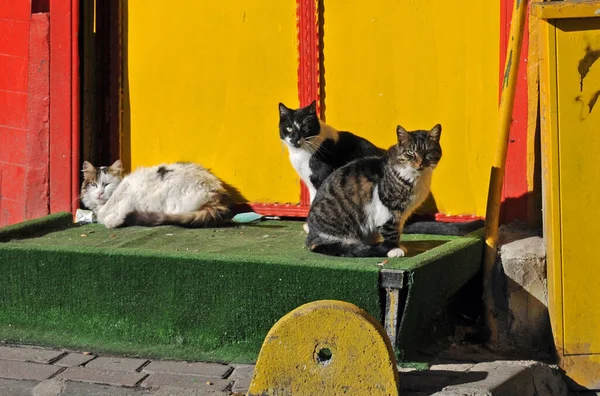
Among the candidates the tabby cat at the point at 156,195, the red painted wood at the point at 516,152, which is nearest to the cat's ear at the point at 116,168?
the tabby cat at the point at 156,195

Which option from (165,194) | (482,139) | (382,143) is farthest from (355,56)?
(165,194)

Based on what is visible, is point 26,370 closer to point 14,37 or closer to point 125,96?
point 125,96

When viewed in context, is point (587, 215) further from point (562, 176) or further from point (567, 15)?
point (567, 15)

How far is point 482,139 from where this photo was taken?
5387 millimetres

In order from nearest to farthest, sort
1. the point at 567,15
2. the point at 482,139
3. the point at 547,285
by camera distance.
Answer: the point at 567,15 → the point at 547,285 → the point at 482,139

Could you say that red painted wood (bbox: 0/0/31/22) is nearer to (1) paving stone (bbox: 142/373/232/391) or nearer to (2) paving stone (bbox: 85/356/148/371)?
(2) paving stone (bbox: 85/356/148/371)

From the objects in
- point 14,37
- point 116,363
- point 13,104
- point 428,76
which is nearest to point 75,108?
point 13,104

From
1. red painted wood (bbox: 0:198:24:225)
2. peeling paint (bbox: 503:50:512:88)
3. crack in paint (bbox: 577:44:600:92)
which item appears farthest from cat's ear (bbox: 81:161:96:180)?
crack in paint (bbox: 577:44:600:92)

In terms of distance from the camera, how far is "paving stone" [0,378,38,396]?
4090 millimetres

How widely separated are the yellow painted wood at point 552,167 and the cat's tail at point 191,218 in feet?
7.20

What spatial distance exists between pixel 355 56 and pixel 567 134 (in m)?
1.69

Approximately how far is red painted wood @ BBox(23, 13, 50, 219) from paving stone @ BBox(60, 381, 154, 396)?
8.09ft

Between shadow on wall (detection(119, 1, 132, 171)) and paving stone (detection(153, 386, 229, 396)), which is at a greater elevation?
shadow on wall (detection(119, 1, 132, 171))

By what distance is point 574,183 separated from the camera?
172 inches
